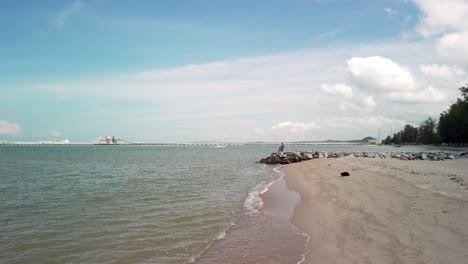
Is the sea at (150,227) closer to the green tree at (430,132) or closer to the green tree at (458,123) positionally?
the green tree at (458,123)

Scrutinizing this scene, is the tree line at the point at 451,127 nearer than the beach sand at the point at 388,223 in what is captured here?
No

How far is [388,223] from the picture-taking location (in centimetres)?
948

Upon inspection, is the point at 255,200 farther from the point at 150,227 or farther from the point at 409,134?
the point at 409,134

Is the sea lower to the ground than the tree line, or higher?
lower

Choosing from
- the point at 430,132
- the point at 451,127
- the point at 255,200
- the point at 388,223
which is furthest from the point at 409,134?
the point at 388,223

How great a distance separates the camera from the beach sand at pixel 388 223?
698 cm

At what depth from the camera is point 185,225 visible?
1108cm

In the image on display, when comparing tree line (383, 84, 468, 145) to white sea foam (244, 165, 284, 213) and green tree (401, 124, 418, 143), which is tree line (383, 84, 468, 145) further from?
white sea foam (244, 165, 284, 213)

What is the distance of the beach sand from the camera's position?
22.9 ft

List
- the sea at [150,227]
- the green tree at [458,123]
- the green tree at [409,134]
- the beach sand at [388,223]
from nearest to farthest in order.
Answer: the beach sand at [388,223] < the sea at [150,227] < the green tree at [458,123] < the green tree at [409,134]

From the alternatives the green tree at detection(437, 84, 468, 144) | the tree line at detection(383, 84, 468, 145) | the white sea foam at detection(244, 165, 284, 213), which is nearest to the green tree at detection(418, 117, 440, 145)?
the tree line at detection(383, 84, 468, 145)

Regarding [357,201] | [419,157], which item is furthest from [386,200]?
[419,157]

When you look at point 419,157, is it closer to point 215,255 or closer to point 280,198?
Answer: point 280,198

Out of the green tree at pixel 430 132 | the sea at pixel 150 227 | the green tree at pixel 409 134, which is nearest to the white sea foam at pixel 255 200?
the sea at pixel 150 227
